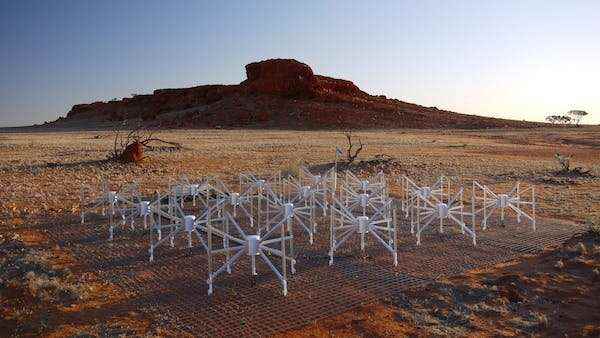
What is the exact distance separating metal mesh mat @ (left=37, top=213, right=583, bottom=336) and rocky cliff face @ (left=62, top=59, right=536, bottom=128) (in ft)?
178

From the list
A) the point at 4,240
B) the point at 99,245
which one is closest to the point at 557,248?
the point at 99,245

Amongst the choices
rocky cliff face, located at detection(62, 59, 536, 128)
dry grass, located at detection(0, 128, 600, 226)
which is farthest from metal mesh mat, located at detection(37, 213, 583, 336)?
rocky cliff face, located at detection(62, 59, 536, 128)

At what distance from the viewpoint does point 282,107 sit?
72.6 meters

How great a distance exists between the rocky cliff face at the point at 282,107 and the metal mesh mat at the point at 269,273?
178 feet

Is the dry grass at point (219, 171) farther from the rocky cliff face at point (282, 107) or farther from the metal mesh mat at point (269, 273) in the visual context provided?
the rocky cliff face at point (282, 107)

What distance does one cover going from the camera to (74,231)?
422 inches

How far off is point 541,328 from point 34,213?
1130 centimetres

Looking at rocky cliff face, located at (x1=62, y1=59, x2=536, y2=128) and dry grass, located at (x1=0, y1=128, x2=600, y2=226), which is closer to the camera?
dry grass, located at (x1=0, y1=128, x2=600, y2=226)

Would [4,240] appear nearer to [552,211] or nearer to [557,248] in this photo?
[557,248]

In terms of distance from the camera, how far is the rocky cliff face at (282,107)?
67500 millimetres

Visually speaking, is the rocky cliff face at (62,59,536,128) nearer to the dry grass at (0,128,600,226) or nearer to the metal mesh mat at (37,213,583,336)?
the dry grass at (0,128,600,226)

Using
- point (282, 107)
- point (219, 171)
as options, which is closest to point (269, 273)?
point (219, 171)

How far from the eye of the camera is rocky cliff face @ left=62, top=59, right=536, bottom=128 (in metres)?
67.5

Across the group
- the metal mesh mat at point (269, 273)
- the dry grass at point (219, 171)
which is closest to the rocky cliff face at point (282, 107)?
the dry grass at point (219, 171)
